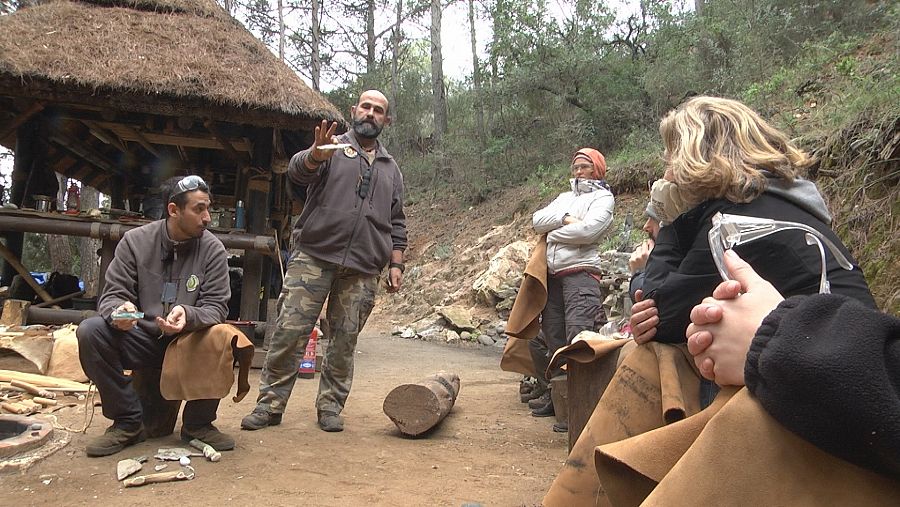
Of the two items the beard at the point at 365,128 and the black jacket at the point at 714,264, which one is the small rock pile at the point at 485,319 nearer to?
the beard at the point at 365,128

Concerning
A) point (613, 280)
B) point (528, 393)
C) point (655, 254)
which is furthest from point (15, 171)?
point (655, 254)

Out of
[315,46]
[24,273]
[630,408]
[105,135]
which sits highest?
[315,46]

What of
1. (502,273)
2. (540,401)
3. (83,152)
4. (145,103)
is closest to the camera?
(540,401)

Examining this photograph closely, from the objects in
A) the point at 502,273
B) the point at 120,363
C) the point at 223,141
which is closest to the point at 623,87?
the point at 502,273

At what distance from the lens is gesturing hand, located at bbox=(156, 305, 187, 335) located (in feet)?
10.7

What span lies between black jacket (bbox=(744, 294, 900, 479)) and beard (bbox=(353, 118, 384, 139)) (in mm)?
3573

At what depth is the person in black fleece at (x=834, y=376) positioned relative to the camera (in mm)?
968

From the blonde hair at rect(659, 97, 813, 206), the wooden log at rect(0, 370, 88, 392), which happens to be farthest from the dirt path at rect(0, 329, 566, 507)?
the blonde hair at rect(659, 97, 813, 206)

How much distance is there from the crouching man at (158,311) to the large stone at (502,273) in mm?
7887

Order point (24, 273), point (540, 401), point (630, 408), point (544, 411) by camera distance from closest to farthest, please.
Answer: point (630, 408)
point (544, 411)
point (540, 401)
point (24, 273)

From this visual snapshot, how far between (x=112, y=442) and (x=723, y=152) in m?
3.22

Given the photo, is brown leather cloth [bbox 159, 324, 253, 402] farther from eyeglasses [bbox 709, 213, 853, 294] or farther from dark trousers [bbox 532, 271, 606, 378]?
eyeglasses [bbox 709, 213, 853, 294]

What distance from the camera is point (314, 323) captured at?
4.11 m

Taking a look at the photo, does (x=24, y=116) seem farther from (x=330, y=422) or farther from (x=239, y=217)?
(x=330, y=422)
